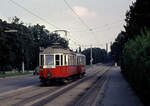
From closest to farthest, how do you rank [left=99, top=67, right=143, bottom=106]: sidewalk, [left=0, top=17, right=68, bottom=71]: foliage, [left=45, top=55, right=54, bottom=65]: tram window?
[left=99, top=67, right=143, bottom=106]: sidewalk < [left=45, top=55, right=54, bottom=65]: tram window < [left=0, top=17, right=68, bottom=71]: foliage

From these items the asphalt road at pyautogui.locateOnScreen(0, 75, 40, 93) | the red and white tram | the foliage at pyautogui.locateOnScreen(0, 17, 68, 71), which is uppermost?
the foliage at pyautogui.locateOnScreen(0, 17, 68, 71)

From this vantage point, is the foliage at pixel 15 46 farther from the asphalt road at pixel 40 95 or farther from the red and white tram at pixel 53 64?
the asphalt road at pixel 40 95

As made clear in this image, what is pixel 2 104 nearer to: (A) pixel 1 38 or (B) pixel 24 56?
(A) pixel 1 38

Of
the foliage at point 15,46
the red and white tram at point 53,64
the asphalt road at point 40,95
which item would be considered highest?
the foliage at point 15,46

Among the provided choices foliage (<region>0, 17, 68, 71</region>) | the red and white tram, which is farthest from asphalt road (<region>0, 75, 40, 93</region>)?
foliage (<region>0, 17, 68, 71</region>)

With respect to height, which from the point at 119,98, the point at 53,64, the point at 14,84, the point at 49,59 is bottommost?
the point at 119,98

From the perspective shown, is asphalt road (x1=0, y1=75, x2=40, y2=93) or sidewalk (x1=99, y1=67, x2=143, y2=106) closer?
sidewalk (x1=99, y1=67, x2=143, y2=106)

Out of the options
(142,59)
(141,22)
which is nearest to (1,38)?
(141,22)

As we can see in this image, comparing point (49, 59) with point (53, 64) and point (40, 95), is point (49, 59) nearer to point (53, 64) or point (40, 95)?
point (53, 64)

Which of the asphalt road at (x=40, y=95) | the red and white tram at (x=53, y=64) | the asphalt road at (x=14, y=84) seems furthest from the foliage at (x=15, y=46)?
the asphalt road at (x=40, y=95)

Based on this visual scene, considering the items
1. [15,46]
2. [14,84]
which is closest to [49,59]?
[14,84]

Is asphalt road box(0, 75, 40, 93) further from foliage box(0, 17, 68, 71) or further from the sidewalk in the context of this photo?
foliage box(0, 17, 68, 71)

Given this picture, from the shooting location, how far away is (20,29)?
223ft

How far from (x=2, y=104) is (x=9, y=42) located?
169 feet
